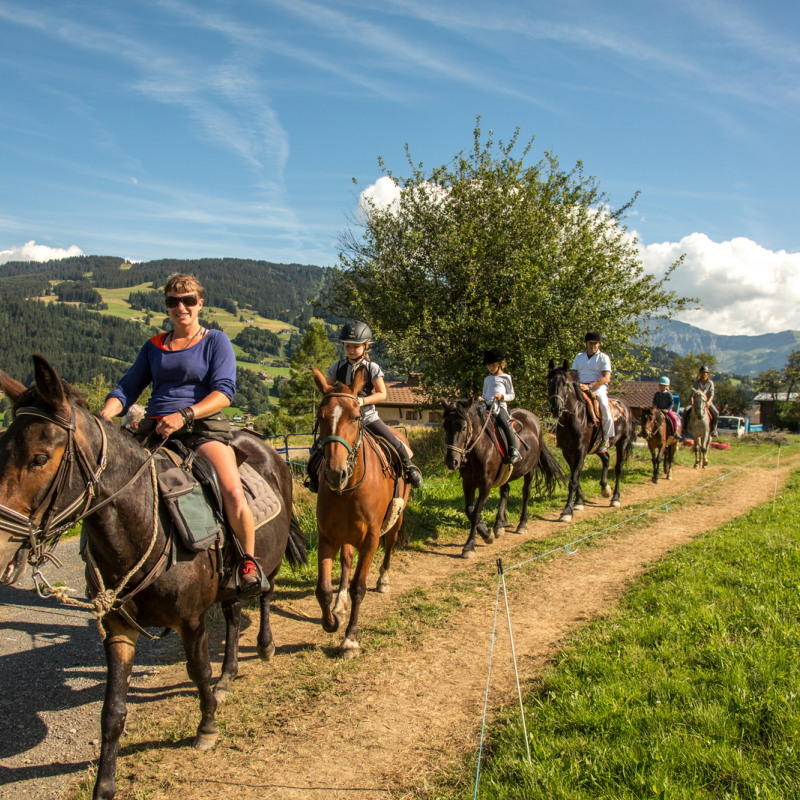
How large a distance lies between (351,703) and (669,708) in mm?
2314

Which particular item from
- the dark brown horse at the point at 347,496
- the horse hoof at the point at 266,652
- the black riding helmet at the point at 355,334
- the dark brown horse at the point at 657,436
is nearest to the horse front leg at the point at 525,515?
the dark brown horse at the point at 347,496

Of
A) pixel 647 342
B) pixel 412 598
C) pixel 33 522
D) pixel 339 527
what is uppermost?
pixel 647 342

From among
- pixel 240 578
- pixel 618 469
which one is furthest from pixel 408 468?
pixel 618 469

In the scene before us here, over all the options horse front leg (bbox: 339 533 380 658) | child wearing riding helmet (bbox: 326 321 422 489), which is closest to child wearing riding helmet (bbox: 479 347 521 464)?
child wearing riding helmet (bbox: 326 321 422 489)

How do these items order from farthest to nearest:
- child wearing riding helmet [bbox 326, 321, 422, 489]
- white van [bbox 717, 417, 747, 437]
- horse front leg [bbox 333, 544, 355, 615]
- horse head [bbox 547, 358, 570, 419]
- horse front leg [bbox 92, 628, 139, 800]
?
white van [bbox 717, 417, 747, 437]
horse head [bbox 547, 358, 570, 419]
child wearing riding helmet [bbox 326, 321, 422, 489]
horse front leg [bbox 333, 544, 355, 615]
horse front leg [bbox 92, 628, 139, 800]

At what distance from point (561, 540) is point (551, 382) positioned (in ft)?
10.6

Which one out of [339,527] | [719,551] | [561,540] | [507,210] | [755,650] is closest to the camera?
[755,650]

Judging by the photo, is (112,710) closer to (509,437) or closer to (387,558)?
(387,558)

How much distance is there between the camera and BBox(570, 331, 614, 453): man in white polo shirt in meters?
11.4

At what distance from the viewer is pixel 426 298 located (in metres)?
17.8

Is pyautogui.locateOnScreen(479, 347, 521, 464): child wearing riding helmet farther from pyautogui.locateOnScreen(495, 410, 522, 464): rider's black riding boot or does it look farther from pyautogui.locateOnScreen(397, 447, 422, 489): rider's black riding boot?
pyautogui.locateOnScreen(397, 447, 422, 489): rider's black riding boot

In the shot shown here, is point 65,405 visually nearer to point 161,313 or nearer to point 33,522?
point 33,522

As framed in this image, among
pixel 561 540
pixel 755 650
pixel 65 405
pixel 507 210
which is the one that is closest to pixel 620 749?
pixel 755 650

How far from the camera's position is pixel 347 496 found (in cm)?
516
